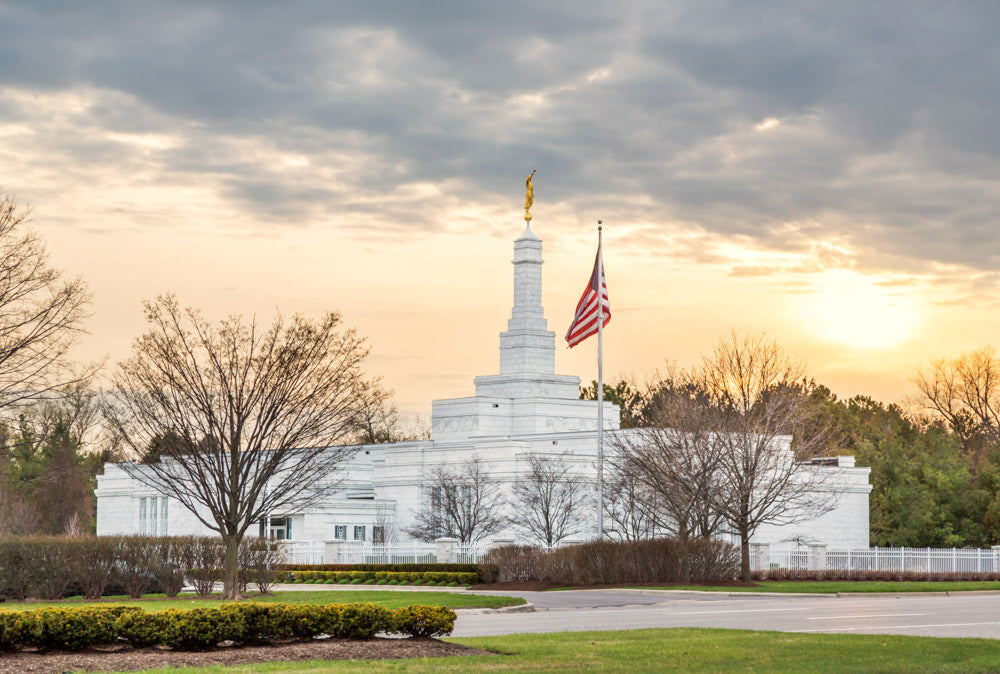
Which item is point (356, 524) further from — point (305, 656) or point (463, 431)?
point (305, 656)

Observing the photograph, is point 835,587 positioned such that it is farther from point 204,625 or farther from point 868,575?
point 204,625

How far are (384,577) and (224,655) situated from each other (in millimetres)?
29726

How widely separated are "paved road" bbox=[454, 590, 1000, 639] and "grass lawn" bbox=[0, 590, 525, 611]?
141cm

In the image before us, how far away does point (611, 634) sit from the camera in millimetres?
20172

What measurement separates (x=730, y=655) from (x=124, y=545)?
2376cm

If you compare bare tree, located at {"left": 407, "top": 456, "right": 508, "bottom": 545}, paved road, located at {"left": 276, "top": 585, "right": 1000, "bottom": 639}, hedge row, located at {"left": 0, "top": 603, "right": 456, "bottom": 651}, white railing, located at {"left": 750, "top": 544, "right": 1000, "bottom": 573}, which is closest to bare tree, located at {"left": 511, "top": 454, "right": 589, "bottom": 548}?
bare tree, located at {"left": 407, "top": 456, "right": 508, "bottom": 545}

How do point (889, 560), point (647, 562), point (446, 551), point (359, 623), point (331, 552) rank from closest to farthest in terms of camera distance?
1. point (359, 623)
2. point (647, 562)
3. point (889, 560)
4. point (446, 551)
5. point (331, 552)

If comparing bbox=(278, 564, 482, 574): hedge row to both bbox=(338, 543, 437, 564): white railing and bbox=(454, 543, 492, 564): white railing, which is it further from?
bbox=(454, 543, 492, 564): white railing

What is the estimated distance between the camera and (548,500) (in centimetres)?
6306

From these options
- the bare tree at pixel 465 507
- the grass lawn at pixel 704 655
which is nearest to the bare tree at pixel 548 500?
the bare tree at pixel 465 507

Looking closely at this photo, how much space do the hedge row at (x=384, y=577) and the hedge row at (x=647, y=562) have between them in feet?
10.7

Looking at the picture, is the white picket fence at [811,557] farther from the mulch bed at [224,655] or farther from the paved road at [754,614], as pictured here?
the mulch bed at [224,655]

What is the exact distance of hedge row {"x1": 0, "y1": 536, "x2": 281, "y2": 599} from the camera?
3506 centimetres

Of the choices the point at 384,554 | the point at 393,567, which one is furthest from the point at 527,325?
the point at 393,567
